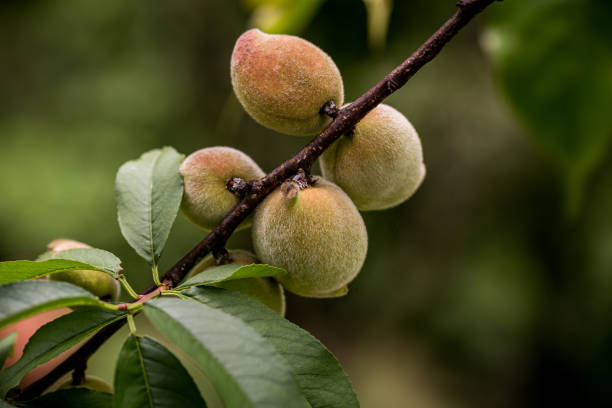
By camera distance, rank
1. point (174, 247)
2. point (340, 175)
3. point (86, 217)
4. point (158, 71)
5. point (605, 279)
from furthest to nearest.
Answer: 1. point (158, 71)
2. point (174, 247)
3. point (86, 217)
4. point (605, 279)
5. point (340, 175)

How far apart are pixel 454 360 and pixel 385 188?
2.38m

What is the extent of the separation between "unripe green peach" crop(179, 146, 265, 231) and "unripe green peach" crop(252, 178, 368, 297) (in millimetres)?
56

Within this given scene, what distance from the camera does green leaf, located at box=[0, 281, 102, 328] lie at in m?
0.30

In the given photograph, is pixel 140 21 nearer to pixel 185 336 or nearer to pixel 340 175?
pixel 340 175

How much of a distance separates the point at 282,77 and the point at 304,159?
9 centimetres

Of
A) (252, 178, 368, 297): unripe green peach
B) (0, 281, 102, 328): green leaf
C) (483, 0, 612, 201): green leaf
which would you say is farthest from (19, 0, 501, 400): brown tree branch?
(483, 0, 612, 201): green leaf

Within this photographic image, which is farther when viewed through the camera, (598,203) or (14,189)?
(14,189)

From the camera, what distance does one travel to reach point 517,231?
8.58ft

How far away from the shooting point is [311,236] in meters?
0.48

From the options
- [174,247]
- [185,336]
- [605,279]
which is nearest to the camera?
[185,336]

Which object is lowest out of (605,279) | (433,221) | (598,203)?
(605,279)

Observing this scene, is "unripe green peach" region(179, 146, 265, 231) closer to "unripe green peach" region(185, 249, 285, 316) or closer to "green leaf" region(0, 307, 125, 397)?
"unripe green peach" region(185, 249, 285, 316)

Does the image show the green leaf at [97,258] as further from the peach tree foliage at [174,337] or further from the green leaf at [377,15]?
the green leaf at [377,15]

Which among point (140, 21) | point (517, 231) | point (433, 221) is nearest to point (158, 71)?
point (140, 21)
